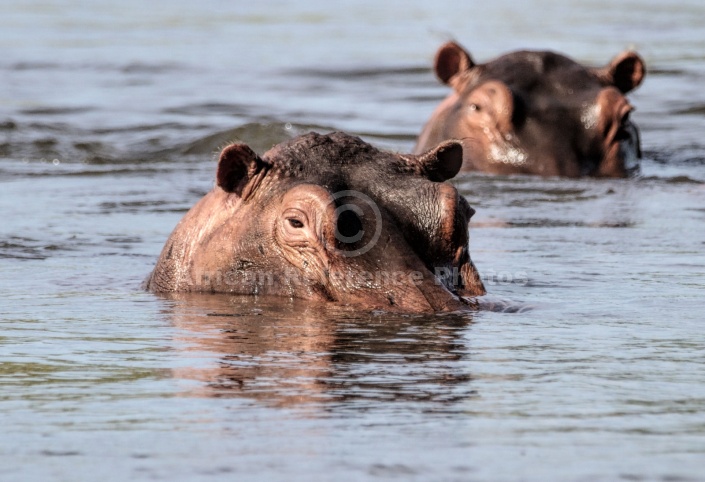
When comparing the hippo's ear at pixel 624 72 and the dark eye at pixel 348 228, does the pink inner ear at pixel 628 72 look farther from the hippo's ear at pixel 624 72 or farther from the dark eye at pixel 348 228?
the dark eye at pixel 348 228

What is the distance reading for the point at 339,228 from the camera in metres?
6.32

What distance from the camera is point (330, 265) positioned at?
641 cm

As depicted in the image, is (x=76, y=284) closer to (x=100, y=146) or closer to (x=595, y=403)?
(x=595, y=403)

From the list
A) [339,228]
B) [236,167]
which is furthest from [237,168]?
[339,228]

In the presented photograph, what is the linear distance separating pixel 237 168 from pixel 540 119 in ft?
20.4

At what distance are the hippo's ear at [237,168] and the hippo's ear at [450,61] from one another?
261 inches

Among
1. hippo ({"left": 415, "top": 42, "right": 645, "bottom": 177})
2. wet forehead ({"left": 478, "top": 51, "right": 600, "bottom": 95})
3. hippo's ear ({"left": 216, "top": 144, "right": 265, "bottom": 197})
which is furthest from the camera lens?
wet forehead ({"left": 478, "top": 51, "right": 600, "bottom": 95})

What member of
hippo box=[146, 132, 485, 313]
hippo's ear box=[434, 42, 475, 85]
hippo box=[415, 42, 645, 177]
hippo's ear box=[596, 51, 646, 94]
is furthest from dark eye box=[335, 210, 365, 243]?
hippo's ear box=[596, 51, 646, 94]

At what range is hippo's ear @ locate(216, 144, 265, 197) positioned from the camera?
669 cm

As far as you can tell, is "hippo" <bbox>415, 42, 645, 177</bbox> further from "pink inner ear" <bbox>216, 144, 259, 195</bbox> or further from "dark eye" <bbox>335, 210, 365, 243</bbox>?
"dark eye" <bbox>335, 210, 365, 243</bbox>

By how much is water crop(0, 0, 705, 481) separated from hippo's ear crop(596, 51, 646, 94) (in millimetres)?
843

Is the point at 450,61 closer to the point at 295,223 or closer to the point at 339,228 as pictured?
the point at 295,223

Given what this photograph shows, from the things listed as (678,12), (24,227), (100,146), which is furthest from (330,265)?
(678,12)

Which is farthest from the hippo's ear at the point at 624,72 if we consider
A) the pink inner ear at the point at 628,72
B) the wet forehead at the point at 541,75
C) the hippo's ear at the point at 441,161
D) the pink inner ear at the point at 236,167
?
the pink inner ear at the point at 236,167
